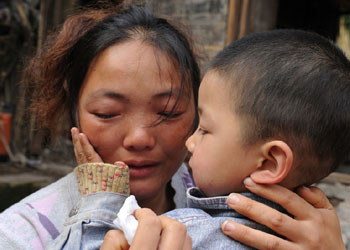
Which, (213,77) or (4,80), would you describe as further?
(4,80)

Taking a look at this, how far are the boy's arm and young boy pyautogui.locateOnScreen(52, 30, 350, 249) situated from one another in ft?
0.85

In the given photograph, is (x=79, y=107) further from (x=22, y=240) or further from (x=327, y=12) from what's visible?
(x=327, y=12)

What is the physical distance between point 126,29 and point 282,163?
1.06 metres

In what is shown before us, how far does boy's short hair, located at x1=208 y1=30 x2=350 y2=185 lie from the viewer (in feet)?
4.01

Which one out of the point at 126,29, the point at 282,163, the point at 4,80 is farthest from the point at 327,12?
the point at 282,163

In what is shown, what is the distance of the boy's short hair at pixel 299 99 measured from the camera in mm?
1222

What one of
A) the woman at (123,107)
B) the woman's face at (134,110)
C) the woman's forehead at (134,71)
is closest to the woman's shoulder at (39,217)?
the woman at (123,107)

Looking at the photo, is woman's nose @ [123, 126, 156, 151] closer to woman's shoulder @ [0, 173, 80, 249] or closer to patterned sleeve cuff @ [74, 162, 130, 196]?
patterned sleeve cuff @ [74, 162, 130, 196]

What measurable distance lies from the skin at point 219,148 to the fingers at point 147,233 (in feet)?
0.91

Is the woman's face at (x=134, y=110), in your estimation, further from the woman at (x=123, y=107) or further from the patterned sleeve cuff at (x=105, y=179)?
the patterned sleeve cuff at (x=105, y=179)

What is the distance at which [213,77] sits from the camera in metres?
1.40

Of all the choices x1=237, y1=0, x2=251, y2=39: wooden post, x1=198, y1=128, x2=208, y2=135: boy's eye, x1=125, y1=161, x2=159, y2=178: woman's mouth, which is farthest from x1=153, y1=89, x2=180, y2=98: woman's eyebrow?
x1=237, y1=0, x2=251, y2=39: wooden post

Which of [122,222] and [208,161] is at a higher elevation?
[208,161]

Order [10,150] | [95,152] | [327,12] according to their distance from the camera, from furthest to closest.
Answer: [327,12] → [10,150] → [95,152]
